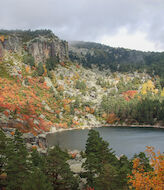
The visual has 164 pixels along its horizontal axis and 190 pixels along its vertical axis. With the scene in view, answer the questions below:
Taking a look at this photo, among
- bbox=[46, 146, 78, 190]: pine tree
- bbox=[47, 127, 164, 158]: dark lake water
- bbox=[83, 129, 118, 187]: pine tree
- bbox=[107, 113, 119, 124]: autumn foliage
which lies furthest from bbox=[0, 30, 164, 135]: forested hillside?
bbox=[46, 146, 78, 190]: pine tree

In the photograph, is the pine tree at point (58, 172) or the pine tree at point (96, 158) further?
the pine tree at point (96, 158)

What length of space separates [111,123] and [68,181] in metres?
137

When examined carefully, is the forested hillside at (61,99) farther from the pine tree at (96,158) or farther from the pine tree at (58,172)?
the pine tree at (58,172)

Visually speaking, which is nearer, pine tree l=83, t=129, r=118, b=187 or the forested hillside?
pine tree l=83, t=129, r=118, b=187

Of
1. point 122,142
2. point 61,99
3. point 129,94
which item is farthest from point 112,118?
point 122,142

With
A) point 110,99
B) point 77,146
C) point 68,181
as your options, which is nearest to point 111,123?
point 110,99

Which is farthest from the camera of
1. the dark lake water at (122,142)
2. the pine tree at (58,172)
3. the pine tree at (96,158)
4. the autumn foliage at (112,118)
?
the autumn foliage at (112,118)

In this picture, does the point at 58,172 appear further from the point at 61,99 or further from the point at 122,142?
the point at 61,99

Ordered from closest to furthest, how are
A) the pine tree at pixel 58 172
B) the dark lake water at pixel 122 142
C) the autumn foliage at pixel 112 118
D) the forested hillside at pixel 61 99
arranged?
1. the pine tree at pixel 58 172
2. the dark lake water at pixel 122 142
3. the forested hillside at pixel 61 99
4. the autumn foliage at pixel 112 118

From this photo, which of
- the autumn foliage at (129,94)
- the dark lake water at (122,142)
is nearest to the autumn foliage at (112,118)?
the autumn foliage at (129,94)

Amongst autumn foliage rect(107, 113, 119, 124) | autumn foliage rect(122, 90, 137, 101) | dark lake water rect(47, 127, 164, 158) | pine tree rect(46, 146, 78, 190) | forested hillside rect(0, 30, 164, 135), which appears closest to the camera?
pine tree rect(46, 146, 78, 190)

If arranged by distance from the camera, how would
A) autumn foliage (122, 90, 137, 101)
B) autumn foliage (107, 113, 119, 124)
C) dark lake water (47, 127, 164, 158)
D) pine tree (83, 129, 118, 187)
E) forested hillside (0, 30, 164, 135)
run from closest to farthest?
pine tree (83, 129, 118, 187) → dark lake water (47, 127, 164, 158) → forested hillside (0, 30, 164, 135) → autumn foliage (107, 113, 119, 124) → autumn foliage (122, 90, 137, 101)

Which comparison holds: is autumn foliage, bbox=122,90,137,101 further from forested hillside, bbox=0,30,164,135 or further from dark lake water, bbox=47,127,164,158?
dark lake water, bbox=47,127,164,158

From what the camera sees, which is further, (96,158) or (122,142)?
(122,142)
